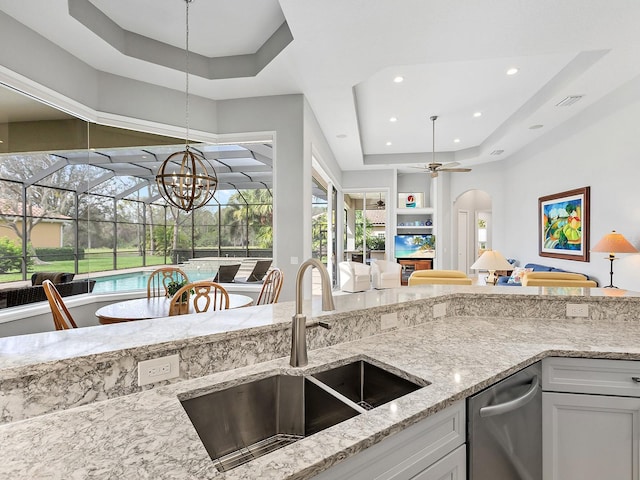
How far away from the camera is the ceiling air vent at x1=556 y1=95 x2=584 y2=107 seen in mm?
4137

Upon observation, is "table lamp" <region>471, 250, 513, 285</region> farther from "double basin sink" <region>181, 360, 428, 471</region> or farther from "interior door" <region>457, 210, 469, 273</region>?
"interior door" <region>457, 210, 469, 273</region>

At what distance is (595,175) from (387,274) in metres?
3.99

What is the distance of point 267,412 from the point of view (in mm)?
1159

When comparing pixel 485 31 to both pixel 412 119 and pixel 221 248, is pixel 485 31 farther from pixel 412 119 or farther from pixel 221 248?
pixel 221 248

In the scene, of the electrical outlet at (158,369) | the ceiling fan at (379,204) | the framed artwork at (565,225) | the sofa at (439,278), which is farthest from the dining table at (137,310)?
the ceiling fan at (379,204)

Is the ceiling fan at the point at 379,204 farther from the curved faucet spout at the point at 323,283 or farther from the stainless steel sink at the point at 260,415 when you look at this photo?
the stainless steel sink at the point at 260,415

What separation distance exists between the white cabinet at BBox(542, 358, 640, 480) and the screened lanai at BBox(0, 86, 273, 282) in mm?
3336

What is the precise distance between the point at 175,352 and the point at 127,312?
1.87 metres

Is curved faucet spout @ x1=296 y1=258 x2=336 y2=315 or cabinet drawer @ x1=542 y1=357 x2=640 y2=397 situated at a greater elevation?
curved faucet spout @ x1=296 y1=258 x2=336 y2=315

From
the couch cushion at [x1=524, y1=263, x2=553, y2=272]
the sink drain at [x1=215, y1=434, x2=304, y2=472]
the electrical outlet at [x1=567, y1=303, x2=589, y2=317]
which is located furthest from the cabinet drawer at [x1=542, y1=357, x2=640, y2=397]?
the couch cushion at [x1=524, y1=263, x2=553, y2=272]

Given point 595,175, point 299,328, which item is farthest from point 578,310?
point 595,175

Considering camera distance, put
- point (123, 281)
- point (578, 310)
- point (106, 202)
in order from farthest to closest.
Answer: point (123, 281) → point (106, 202) → point (578, 310)

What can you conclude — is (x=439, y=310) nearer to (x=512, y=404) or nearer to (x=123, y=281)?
(x=512, y=404)

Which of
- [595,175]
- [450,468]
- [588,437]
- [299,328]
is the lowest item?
[588,437]
